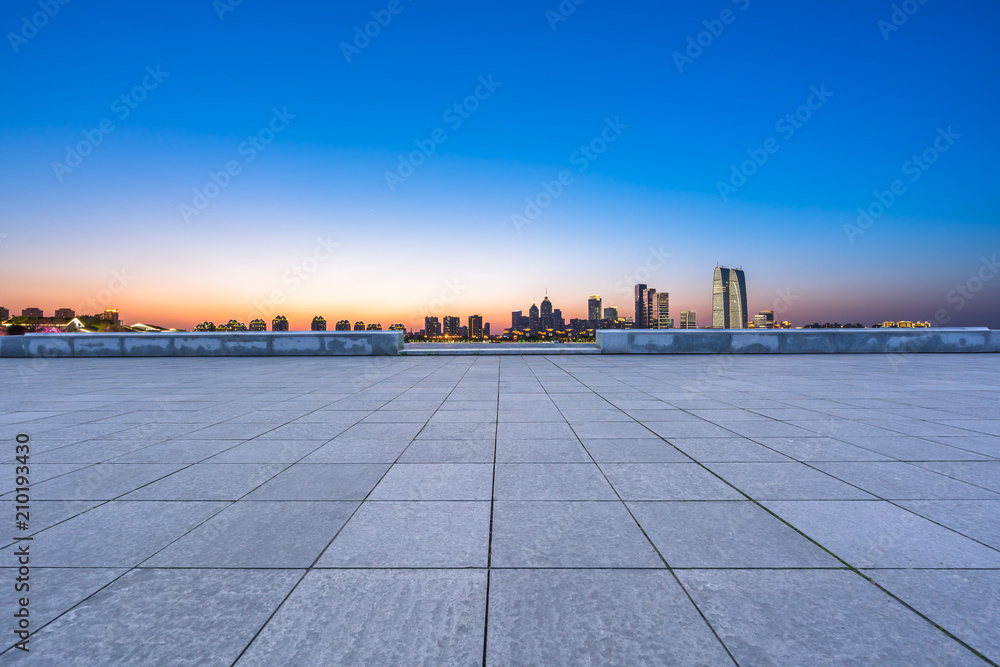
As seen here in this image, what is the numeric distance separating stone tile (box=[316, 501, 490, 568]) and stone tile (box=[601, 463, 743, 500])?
1.44m

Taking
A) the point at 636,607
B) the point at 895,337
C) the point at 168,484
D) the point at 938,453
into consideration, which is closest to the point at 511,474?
the point at 636,607

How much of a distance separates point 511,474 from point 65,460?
5239 millimetres

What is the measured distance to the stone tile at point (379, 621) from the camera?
212cm

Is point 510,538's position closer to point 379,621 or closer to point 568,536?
point 568,536

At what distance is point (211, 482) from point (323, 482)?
112 centimetres

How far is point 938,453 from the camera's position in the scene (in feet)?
17.2

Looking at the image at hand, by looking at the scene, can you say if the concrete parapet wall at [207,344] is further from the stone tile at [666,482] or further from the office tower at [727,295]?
the office tower at [727,295]

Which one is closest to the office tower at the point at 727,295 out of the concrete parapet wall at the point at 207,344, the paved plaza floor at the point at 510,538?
the concrete parapet wall at the point at 207,344

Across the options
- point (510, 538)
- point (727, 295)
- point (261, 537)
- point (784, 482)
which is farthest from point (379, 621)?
point (727, 295)

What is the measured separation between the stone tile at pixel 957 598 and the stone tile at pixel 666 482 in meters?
1.28

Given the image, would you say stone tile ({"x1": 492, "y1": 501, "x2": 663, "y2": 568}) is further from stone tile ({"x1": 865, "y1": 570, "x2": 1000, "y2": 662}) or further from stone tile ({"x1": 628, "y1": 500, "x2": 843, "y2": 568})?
stone tile ({"x1": 865, "y1": 570, "x2": 1000, "y2": 662})

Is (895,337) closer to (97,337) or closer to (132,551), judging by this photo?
(132,551)

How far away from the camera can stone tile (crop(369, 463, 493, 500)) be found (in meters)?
4.07

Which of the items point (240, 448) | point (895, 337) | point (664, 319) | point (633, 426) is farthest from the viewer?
point (664, 319)
